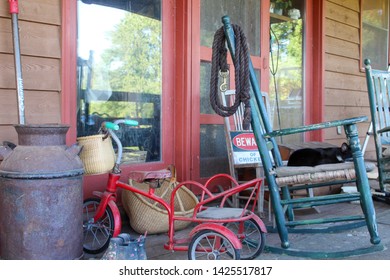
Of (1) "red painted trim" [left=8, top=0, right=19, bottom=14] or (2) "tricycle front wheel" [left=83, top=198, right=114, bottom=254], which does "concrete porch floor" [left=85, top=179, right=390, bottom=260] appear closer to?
(2) "tricycle front wheel" [left=83, top=198, right=114, bottom=254]

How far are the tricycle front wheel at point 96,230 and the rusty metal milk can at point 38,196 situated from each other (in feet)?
1.06

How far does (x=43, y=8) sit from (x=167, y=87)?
1.08m

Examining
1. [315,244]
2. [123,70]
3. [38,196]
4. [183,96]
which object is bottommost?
[315,244]

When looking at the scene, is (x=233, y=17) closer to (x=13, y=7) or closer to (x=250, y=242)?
(x=13, y=7)

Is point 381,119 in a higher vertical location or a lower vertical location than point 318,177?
higher

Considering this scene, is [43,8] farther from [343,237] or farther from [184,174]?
[343,237]

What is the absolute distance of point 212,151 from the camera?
137 inches

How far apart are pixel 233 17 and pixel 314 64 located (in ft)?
4.54

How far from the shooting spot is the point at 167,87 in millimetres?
3180

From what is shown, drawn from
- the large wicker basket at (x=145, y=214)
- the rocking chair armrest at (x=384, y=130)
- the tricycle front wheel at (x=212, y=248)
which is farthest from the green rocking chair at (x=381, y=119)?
the tricycle front wheel at (x=212, y=248)

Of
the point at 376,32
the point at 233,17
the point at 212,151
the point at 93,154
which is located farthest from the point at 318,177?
the point at 376,32

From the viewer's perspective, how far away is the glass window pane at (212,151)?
3.38 m

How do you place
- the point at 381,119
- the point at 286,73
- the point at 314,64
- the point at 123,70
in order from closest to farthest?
the point at 123,70 < the point at 381,119 < the point at 286,73 < the point at 314,64

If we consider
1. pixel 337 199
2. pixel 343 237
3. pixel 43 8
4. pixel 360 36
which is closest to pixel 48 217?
pixel 43 8
